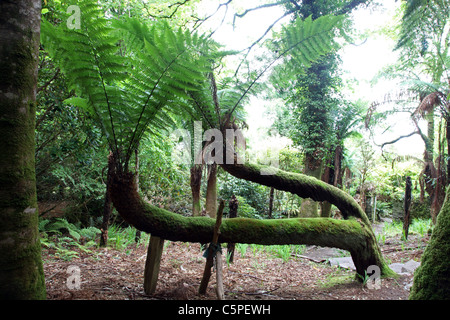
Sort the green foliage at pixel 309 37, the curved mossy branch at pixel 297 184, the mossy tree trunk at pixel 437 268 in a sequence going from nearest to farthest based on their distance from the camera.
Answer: the mossy tree trunk at pixel 437 268
the green foliage at pixel 309 37
the curved mossy branch at pixel 297 184

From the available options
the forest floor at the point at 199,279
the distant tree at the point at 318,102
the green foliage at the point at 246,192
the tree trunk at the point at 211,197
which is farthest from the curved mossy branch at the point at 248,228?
the green foliage at the point at 246,192

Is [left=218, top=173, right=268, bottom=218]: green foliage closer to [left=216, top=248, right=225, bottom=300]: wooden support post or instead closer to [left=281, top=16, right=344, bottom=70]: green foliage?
[left=281, top=16, right=344, bottom=70]: green foliage

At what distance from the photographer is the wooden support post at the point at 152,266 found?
187cm

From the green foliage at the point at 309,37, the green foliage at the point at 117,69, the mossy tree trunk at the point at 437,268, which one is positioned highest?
the green foliage at the point at 309,37

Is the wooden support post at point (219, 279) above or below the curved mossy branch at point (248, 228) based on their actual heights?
below

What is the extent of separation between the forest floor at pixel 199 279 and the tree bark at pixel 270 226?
0.36m

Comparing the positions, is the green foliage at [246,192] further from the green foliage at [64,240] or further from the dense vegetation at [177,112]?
the green foliage at [64,240]

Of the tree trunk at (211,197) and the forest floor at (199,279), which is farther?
the tree trunk at (211,197)

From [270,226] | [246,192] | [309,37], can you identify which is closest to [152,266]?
[270,226]

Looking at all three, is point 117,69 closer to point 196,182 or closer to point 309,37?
point 309,37

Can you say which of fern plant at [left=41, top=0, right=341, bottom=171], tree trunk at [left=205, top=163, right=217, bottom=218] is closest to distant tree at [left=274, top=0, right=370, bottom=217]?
tree trunk at [left=205, top=163, right=217, bottom=218]

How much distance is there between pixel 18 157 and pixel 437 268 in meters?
2.03
